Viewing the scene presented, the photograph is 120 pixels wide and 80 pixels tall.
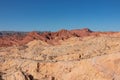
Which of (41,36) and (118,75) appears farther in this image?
(41,36)

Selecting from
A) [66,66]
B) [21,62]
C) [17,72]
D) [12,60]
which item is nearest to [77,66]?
[66,66]

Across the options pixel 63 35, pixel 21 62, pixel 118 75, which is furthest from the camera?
pixel 63 35

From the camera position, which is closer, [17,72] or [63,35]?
[17,72]

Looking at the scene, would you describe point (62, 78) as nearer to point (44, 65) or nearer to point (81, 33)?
point (44, 65)

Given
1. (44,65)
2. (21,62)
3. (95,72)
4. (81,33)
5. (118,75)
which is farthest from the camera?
(81,33)

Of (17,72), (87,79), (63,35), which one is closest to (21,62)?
(17,72)

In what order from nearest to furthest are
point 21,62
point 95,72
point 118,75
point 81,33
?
point 118,75
point 95,72
point 21,62
point 81,33

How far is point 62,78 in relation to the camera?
1950 cm

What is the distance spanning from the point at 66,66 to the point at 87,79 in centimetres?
308

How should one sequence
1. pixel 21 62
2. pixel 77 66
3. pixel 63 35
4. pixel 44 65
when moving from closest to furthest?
pixel 77 66 < pixel 44 65 < pixel 21 62 < pixel 63 35

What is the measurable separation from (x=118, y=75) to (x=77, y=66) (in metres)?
3.94

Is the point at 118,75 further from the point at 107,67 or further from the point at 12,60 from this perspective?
the point at 12,60

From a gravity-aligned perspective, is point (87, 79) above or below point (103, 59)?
below

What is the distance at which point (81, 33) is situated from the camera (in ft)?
297
